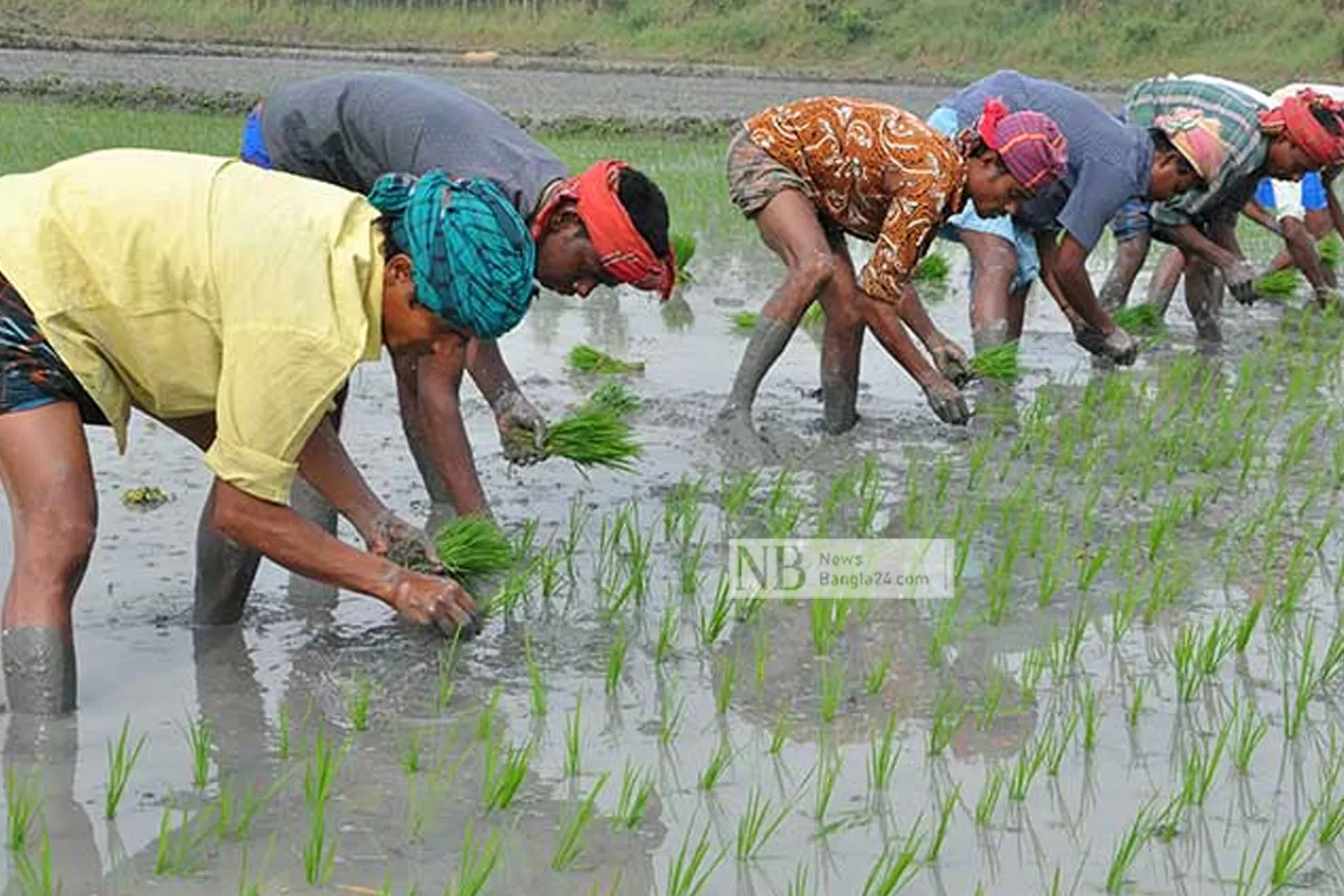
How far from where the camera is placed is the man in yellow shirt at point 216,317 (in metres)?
3.19

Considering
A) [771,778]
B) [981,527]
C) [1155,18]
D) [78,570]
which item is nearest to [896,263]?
[981,527]

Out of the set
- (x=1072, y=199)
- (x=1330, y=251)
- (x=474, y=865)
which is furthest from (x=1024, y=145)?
(x=1330, y=251)

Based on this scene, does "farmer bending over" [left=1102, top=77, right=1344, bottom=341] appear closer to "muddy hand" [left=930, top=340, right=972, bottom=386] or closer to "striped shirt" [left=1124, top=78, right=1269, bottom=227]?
"striped shirt" [left=1124, top=78, right=1269, bottom=227]

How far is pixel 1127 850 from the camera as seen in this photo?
3027mm

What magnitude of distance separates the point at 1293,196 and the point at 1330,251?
5.29 ft

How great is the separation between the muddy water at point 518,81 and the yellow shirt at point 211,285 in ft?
41.4

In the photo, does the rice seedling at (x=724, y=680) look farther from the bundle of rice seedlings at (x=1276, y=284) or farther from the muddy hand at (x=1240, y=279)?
the bundle of rice seedlings at (x=1276, y=284)

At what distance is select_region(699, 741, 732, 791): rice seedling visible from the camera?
3357 millimetres

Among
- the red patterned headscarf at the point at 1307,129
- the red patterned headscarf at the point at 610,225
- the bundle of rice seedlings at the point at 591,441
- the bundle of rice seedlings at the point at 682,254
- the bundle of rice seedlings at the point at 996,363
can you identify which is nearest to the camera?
the red patterned headscarf at the point at 610,225

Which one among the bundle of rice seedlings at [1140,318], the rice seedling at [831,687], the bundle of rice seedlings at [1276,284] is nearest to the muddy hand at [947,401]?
the rice seedling at [831,687]

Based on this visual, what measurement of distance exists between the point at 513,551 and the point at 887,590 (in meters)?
→ 0.85

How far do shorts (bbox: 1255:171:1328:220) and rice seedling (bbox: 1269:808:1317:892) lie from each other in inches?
217

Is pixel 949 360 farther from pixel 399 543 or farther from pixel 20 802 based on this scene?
pixel 20 802

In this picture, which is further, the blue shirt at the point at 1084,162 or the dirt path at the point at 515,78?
the dirt path at the point at 515,78
